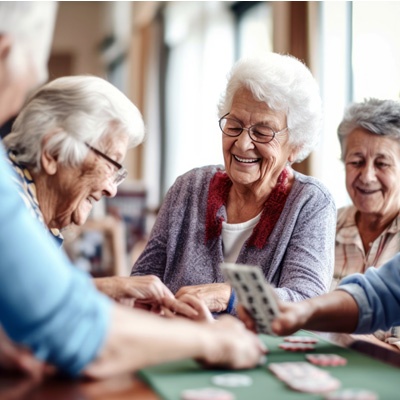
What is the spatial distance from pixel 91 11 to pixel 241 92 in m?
9.21

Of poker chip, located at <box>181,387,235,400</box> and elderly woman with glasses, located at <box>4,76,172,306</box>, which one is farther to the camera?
elderly woman with glasses, located at <box>4,76,172,306</box>

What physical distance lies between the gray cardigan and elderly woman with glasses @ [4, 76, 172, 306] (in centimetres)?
43

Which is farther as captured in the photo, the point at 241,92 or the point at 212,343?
the point at 241,92

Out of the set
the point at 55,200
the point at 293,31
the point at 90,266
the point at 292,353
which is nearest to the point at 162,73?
the point at 90,266

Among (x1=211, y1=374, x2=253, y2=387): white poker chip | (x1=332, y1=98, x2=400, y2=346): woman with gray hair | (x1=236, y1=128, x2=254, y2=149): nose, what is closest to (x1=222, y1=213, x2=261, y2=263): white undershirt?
(x1=236, y1=128, x2=254, y2=149): nose

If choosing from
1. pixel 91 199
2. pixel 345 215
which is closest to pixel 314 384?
pixel 91 199

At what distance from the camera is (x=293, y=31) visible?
431cm

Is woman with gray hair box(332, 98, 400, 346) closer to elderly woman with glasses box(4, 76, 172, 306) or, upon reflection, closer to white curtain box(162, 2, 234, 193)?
elderly woman with glasses box(4, 76, 172, 306)

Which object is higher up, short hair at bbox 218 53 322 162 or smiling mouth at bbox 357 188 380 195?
short hair at bbox 218 53 322 162

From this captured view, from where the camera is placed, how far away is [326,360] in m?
1.36

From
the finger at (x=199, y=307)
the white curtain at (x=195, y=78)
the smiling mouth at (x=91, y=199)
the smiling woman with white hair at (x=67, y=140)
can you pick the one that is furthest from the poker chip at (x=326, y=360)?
the white curtain at (x=195, y=78)

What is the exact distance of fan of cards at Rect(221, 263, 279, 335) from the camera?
1341mm

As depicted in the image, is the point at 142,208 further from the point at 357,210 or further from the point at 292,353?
the point at 292,353

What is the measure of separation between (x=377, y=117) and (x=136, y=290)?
1.37m
